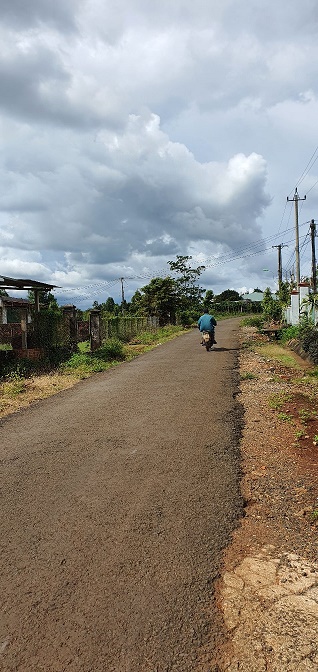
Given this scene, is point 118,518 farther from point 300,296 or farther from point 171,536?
point 300,296

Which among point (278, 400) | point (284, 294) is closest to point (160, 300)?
point (284, 294)

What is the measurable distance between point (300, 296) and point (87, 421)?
1565 cm

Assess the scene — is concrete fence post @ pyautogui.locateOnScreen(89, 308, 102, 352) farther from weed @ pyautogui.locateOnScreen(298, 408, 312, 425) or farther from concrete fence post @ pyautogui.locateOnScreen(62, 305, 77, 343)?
weed @ pyautogui.locateOnScreen(298, 408, 312, 425)

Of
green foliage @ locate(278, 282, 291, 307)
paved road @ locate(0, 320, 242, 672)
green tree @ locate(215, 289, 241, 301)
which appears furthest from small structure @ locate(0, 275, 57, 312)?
green tree @ locate(215, 289, 241, 301)

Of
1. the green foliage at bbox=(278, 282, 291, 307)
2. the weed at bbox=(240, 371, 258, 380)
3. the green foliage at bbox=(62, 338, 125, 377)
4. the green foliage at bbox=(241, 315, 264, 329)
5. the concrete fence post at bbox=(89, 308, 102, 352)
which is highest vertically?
the green foliage at bbox=(278, 282, 291, 307)

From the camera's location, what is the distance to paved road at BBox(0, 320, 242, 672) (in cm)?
222

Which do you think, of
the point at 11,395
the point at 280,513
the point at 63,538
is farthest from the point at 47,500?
the point at 11,395

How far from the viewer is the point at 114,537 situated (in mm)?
3199

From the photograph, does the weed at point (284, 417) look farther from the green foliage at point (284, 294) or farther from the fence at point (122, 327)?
the green foliage at point (284, 294)

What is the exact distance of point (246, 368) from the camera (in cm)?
1182

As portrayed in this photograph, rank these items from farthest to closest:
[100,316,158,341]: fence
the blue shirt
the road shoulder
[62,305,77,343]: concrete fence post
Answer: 1. [100,316,158,341]: fence
2. the blue shirt
3. [62,305,77,343]: concrete fence post
4. the road shoulder

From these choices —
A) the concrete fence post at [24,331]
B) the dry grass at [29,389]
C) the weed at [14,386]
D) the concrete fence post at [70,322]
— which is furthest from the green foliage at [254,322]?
the weed at [14,386]

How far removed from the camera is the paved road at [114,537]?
7.29ft

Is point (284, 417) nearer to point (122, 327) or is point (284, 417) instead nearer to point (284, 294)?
point (122, 327)
